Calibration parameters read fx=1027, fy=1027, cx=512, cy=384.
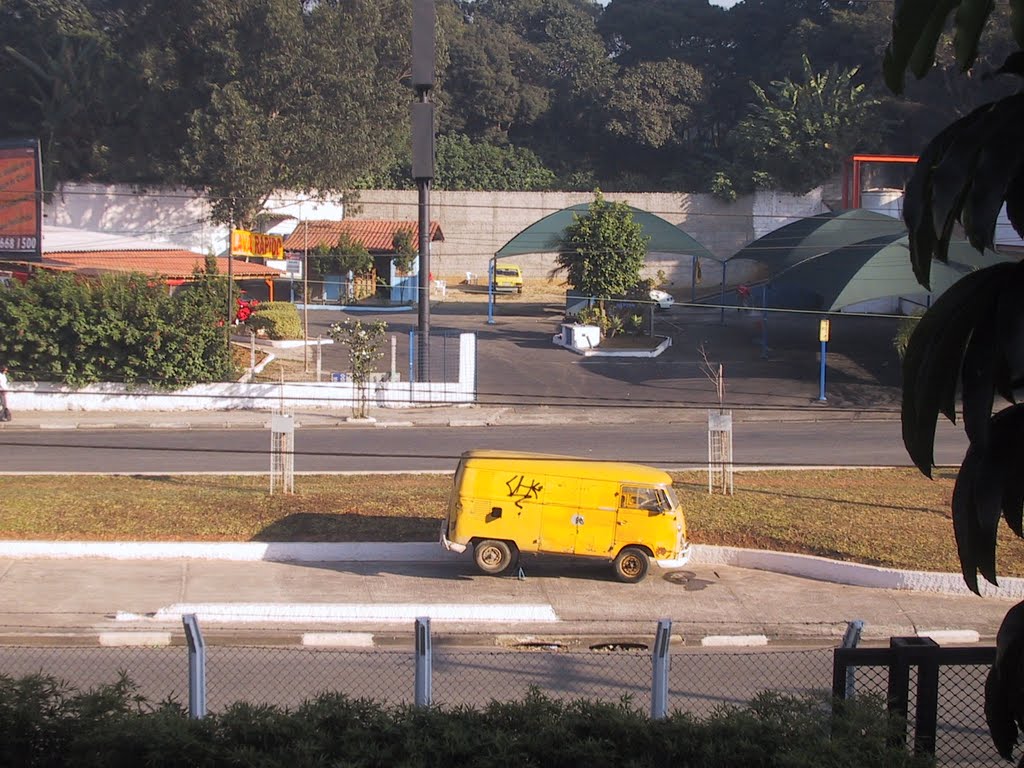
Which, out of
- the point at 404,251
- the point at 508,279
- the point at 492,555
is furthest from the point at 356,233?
the point at 492,555

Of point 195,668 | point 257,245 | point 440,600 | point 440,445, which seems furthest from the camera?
point 257,245

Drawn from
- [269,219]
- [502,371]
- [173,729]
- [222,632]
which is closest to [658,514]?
[222,632]

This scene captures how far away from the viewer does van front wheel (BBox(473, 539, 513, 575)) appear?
1432cm

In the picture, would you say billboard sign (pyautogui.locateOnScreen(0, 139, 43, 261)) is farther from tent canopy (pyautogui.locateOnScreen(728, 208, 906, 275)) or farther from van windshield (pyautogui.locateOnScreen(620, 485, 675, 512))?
tent canopy (pyautogui.locateOnScreen(728, 208, 906, 275))

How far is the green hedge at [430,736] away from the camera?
4.97 metres

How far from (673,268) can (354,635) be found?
150 feet

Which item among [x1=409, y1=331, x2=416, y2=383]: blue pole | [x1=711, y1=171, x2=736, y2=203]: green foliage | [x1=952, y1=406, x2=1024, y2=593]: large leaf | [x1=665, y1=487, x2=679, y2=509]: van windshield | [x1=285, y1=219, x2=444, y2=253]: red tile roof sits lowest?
[x1=665, y1=487, x2=679, y2=509]: van windshield


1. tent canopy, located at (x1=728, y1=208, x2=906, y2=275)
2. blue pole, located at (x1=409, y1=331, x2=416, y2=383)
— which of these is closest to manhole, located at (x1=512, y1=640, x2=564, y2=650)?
blue pole, located at (x1=409, y1=331, x2=416, y2=383)

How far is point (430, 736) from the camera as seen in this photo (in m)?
5.26

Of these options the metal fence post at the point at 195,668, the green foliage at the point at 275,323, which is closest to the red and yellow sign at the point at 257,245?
the green foliage at the point at 275,323

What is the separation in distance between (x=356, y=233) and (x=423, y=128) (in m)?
22.1

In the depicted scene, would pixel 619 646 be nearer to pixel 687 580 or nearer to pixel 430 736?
pixel 687 580

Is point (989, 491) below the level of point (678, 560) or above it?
above

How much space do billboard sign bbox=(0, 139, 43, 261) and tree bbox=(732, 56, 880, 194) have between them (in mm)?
36503
